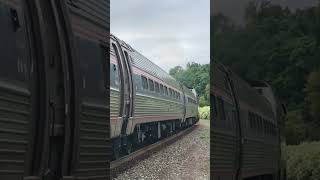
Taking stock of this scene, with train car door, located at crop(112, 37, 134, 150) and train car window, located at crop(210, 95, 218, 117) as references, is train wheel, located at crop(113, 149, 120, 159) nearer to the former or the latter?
train car door, located at crop(112, 37, 134, 150)

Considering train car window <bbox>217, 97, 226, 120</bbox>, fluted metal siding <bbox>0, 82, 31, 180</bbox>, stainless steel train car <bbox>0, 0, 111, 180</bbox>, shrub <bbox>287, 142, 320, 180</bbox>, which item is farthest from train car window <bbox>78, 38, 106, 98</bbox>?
shrub <bbox>287, 142, 320, 180</bbox>

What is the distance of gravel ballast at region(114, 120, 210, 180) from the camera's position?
167 centimetres

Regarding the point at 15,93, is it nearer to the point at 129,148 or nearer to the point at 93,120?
the point at 93,120

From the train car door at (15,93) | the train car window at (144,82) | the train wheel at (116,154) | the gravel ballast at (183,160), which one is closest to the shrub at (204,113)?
the gravel ballast at (183,160)

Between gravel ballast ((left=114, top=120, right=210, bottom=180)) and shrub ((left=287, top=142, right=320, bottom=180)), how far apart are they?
474 mm

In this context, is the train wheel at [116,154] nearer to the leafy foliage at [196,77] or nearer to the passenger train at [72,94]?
the passenger train at [72,94]

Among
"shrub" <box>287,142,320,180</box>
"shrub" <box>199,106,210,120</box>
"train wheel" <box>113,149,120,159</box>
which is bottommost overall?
"shrub" <box>287,142,320,180</box>

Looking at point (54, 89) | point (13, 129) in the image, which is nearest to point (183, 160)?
point (54, 89)

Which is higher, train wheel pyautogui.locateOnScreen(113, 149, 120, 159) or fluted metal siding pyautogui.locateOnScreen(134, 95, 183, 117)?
fluted metal siding pyautogui.locateOnScreen(134, 95, 183, 117)

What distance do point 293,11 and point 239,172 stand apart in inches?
26.8

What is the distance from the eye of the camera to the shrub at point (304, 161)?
78.7 inches

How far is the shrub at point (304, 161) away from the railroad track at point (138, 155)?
543mm

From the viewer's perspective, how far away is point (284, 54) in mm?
2029

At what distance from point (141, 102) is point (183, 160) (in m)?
0.26
